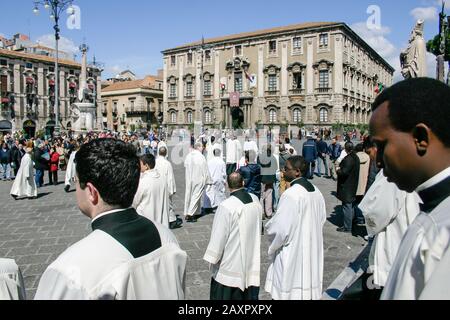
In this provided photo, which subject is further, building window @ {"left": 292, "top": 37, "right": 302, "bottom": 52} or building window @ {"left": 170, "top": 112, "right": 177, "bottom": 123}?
building window @ {"left": 170, "top": 112, "right": 177, "bottom": 123}

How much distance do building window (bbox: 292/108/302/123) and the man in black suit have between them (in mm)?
41046

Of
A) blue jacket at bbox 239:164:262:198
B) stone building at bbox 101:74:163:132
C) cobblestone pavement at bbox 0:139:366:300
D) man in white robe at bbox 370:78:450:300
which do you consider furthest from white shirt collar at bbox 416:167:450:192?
stone building at bbox 101:74:163:132

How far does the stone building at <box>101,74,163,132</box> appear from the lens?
220 feet

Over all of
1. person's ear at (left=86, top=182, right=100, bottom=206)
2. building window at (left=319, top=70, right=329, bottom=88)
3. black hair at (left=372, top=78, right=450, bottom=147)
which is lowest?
person's ear at (left=86, top=182, right=100, bottom=206)

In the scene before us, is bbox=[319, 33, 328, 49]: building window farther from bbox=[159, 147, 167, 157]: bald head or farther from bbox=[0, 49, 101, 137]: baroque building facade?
bbox=[159, 147, 167, 157]: bald head

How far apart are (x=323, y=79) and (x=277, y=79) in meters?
6.03

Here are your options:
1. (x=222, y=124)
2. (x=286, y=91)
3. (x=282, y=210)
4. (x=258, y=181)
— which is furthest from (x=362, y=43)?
(x=282, y=210)

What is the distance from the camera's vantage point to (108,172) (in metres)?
1.88

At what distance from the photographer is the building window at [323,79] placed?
1833 inches

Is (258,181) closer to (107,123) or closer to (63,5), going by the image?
(63,5)

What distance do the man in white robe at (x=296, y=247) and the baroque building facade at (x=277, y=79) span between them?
1540 inches

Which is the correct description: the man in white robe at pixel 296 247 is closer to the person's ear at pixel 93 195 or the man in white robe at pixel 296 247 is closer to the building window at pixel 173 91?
the person's ear at pixel 93 195

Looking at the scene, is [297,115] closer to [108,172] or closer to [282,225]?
[282,225]

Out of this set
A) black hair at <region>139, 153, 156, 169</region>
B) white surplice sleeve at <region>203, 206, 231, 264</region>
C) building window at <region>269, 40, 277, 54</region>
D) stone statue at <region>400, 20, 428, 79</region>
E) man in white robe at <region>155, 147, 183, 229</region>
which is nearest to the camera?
white surplice sleeve at <region>203, 206, 231, 264</region>
